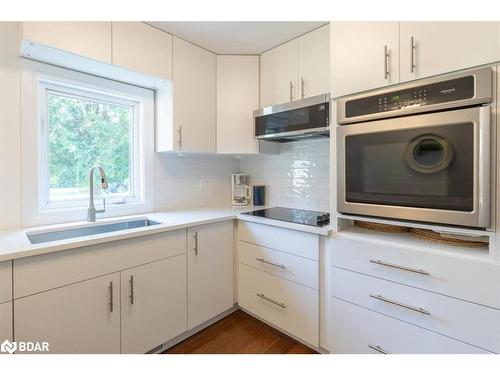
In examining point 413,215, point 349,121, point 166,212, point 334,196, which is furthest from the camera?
point 166,212

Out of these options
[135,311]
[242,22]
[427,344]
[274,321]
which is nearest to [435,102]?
[427,344]

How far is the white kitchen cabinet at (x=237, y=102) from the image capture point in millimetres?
2100

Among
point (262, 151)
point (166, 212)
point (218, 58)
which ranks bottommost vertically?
point (166, 212)

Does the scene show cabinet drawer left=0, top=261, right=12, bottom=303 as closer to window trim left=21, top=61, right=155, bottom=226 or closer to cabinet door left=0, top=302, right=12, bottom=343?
cabinet door left=0, top=302, right=12, bottom=343

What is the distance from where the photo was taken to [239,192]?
2.42m

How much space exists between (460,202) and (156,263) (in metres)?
1.53

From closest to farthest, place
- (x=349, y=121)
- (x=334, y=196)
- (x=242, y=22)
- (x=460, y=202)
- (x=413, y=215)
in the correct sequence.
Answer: (x=460, y=202)
(x=413, y=215)
(x=349, y=121)
(x=334, y=196)
(x=242, y=22)

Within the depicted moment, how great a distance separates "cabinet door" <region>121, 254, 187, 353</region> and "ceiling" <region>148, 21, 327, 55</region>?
60.5 inches

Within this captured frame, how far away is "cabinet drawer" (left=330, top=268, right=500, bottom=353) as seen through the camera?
978 millimetres

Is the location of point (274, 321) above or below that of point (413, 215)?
below

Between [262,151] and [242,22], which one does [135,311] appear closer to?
[262,151]

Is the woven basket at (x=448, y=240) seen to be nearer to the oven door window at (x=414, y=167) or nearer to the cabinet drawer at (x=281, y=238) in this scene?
the oven door window at (x=414, y=167)

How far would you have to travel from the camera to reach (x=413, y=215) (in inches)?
44.5

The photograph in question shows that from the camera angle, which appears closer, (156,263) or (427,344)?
(427,344)
